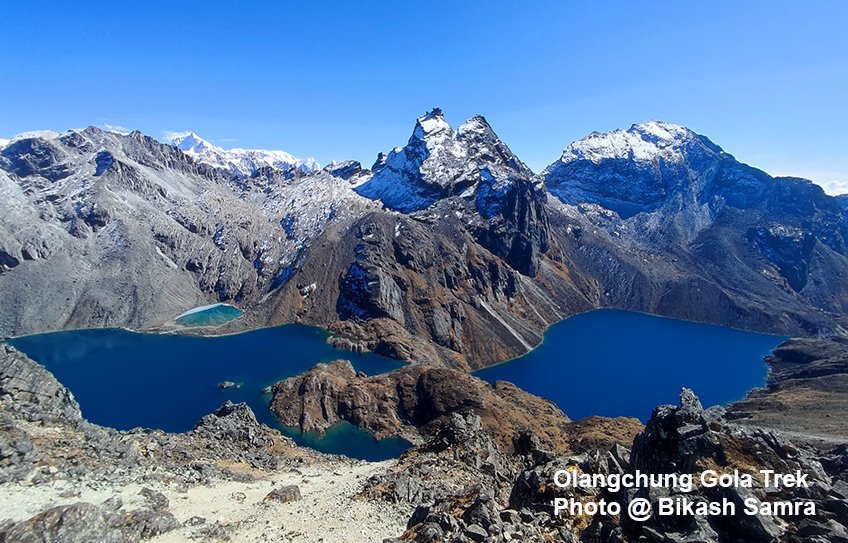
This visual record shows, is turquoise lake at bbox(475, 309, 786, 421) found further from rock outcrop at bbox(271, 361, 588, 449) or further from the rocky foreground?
the rocky foreground

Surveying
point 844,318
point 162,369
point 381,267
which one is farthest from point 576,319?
point 162,369

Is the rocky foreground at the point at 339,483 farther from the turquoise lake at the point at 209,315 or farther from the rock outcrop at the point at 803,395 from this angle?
the turquoise lake at the point at 209,315

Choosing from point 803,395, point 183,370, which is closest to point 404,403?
point 183,370

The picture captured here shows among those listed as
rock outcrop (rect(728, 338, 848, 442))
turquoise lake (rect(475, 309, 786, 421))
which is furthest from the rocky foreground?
turquoise lake (rect(475, 309, 786, 421))

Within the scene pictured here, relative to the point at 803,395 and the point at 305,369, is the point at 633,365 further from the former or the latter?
the point at 305,369

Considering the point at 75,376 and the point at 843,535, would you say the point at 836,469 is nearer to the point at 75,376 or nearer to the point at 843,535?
the point at 843,535

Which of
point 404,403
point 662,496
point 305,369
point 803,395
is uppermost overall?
point 803,395
